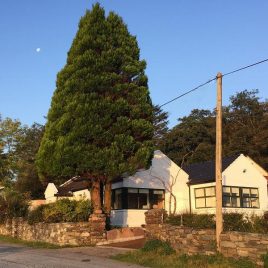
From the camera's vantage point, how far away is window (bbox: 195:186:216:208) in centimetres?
3261

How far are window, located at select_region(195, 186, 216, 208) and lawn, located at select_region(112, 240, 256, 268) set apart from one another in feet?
49.9

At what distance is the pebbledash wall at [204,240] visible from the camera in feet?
44.3

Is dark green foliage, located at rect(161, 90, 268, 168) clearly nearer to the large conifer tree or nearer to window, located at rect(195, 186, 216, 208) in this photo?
window, located at rect(195, 186, 216, 208)

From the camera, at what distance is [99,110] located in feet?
75.8

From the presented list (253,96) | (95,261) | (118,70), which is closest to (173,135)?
(253,96)

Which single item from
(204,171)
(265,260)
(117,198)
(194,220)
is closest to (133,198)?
(117,198)

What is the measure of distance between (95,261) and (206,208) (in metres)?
17.7

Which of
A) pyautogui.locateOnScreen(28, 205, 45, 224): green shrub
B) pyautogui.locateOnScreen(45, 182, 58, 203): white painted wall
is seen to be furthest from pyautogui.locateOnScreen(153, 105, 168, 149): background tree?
pyautogui.locateOnScreen(28, 205, 45, 224): green shrub

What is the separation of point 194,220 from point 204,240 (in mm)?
1480

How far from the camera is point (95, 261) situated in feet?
53.4

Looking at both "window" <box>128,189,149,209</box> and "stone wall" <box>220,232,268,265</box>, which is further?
"window" <box>128,189,149,209</box>

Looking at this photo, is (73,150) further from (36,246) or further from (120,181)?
(120,181)

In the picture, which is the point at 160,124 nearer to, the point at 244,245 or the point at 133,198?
the point at 133,198

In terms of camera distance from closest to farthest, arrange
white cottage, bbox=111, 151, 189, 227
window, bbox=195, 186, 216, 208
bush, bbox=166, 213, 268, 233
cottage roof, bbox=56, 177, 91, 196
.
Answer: bush, bbox=166, 213, 268, 233 → white cottage, bbox=111, 151, 189, 227 → window, bbox=195, 186, 216, 208 → cottage roof, bbox=56, 177, 91, 196
